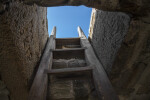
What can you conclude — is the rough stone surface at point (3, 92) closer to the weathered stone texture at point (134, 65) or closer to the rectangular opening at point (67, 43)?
the weathered stone texture at point (134, 65)

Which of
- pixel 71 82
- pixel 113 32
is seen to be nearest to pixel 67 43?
pixel 71 82

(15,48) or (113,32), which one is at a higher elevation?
(113,32)

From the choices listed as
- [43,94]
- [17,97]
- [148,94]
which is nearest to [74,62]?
[43,94]

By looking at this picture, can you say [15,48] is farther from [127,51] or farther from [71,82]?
[127,51]

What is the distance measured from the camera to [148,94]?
1741 mm

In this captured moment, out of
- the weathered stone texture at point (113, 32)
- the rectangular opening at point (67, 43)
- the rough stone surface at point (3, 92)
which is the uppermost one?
the weathered stone texture at point (113, 32)

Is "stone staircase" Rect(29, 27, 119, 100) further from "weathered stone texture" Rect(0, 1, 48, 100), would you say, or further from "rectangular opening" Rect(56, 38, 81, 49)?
"rectangular opening" Rect(56, 38, 81, 49)

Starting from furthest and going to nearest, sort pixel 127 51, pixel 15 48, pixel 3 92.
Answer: pixel 3 92 → pixel 127 51 → pixel 15 48

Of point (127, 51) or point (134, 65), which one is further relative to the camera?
point (134, 65)

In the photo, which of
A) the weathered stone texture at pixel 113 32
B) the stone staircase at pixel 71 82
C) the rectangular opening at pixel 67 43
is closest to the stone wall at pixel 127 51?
the weathered stone texture at pixel 113 32

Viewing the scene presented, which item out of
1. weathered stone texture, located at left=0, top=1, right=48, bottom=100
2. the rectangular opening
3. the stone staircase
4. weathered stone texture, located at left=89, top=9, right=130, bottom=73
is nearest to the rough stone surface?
weathered stone texture, located at left=0, top=1, right=48, bottom=100

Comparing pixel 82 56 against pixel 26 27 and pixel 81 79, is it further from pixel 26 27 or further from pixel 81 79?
pixel 26 27

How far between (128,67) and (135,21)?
58cm

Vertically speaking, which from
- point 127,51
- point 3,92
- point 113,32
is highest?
point 113,32
